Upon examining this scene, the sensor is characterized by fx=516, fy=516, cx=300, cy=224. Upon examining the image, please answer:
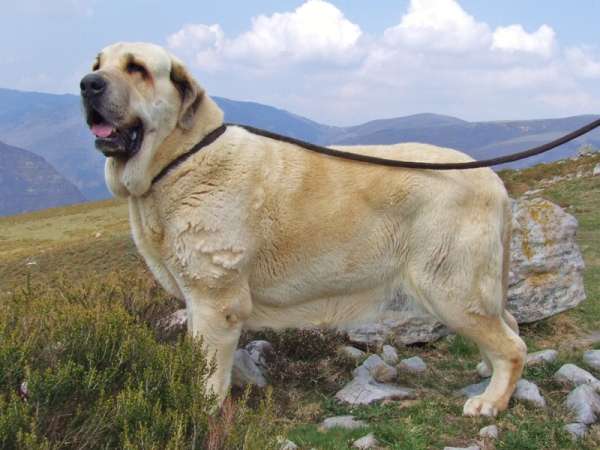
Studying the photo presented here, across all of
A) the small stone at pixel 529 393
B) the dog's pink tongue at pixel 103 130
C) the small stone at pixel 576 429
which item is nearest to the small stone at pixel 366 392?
the small stone at pixel 529 393

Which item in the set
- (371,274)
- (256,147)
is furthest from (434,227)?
(256,147)

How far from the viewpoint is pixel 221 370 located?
12.1ft

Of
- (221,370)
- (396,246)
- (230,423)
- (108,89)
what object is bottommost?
(221,370)

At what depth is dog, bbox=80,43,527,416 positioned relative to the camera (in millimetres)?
3514

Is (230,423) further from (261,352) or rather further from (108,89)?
(261,352)

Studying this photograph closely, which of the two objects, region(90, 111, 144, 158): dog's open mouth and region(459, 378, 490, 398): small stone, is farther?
region(459, 378, 490, 398): small stone

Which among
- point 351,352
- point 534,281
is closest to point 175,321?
point 351,352

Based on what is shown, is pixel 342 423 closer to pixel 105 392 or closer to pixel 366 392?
pixel 366 392

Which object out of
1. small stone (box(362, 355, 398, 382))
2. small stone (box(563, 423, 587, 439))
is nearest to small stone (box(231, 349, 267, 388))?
small stone (box(362, 355, 398, 382))

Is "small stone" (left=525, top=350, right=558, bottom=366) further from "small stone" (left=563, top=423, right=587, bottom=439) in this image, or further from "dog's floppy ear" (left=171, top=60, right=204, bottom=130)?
"dog's floppy ear" (left=171, top=60, right=204, bottom=130)

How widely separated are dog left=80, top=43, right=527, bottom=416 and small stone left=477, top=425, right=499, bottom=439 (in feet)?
0.99

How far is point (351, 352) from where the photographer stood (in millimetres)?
5711

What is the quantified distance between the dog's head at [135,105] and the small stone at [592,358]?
4.23 metres

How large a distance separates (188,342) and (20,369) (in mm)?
840
